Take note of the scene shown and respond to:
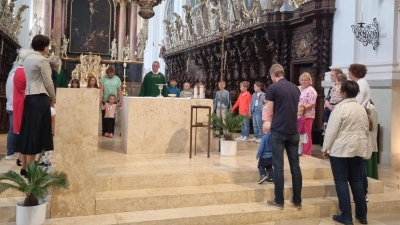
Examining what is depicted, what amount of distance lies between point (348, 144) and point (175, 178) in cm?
204

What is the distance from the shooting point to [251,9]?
12.5 metres

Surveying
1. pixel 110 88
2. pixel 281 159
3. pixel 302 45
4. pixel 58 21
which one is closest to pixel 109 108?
pixel 110 88

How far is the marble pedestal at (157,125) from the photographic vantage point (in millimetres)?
6410

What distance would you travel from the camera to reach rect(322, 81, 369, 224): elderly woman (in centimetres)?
420

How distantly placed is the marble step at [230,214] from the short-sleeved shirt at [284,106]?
961mm

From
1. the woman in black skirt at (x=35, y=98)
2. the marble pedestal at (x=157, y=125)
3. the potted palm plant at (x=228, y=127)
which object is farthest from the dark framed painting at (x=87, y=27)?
the woman in black skirt at (x=35, y=98)

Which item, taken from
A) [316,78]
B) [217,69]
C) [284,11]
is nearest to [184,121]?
[316,78]

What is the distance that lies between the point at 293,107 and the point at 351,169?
90cm

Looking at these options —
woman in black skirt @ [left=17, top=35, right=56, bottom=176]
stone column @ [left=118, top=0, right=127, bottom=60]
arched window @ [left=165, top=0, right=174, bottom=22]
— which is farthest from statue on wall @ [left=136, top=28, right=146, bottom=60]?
woman in black skirt @ [left=17, top=35, right=56, bottom=176]

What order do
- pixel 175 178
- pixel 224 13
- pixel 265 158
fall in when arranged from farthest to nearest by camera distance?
pixel 224 13, pixel 265 158, pixel 175 178

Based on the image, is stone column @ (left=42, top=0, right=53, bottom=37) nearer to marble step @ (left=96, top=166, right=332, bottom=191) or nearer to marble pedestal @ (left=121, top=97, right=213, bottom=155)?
marble pedestal @ (left=121, top=97, right=213, bottom=155)

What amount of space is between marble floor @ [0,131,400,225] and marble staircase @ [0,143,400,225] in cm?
1

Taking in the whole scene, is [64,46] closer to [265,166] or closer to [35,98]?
[35,98]

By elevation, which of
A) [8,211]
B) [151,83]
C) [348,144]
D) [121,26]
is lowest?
Result: [8,211]
